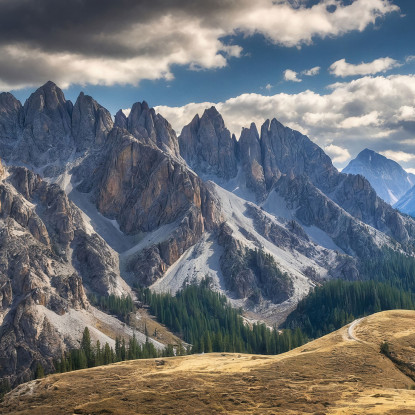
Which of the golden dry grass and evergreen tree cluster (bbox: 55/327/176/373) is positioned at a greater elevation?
the golden dry grass

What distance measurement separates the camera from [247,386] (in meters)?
61.2

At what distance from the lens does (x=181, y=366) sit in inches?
3113

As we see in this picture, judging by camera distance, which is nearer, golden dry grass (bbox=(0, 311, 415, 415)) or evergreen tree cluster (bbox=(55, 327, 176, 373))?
golden dry grass (bbox=(0, 311, 415, 415))

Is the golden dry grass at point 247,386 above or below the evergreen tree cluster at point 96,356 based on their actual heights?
above

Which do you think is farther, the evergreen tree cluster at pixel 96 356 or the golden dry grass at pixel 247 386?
the evergreen tree cluster at pixel 96 356

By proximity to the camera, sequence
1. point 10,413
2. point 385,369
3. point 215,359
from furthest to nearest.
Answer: point 215,359
point 385,369
point 10,413

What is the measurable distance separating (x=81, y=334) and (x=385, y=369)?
132780mm

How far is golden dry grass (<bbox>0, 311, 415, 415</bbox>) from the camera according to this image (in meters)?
53.5

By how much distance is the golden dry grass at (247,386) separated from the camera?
5347 centimetres

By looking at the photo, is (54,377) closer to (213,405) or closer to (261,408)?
(213,405)

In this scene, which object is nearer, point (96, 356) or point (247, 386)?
point (247, 386)

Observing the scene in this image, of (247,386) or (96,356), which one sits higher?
(247,386)

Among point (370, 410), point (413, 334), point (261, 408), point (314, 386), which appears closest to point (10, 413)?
point (261, 408)

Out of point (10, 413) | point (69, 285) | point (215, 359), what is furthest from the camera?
point (69, 285)
